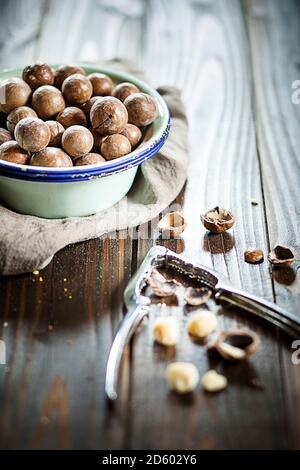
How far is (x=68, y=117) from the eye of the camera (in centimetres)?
128

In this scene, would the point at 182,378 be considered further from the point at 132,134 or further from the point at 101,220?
the point at 132,134

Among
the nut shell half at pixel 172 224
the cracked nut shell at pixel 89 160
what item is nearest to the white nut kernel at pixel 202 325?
the nut shell half at pixel 172 224

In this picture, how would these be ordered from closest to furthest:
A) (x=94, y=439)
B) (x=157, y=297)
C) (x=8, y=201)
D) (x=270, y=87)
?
(x=94, y=439), (x=157, y=297), (x=8, y=201), (x=270, y=87)

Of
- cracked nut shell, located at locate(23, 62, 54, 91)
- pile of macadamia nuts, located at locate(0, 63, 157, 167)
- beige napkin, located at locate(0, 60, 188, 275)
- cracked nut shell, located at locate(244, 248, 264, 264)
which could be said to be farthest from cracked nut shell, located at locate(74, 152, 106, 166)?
cracked nut shell, located at locate(244, 248, 264, 264)

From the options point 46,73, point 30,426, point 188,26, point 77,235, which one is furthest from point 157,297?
point 188,26

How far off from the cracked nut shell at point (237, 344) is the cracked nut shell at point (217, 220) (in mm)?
273

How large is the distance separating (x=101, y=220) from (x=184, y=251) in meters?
0.17

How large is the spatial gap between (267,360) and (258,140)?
69 cm

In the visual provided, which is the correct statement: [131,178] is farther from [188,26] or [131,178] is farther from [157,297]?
[188,26]

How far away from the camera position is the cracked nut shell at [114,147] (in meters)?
1.24

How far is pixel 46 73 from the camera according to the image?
4.41 feet

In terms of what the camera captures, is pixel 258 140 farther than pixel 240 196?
Yes

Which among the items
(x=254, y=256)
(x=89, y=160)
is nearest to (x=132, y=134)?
(x=89, y=160)

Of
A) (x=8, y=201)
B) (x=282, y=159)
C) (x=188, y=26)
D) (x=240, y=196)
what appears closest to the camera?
(x=8, y=201)
